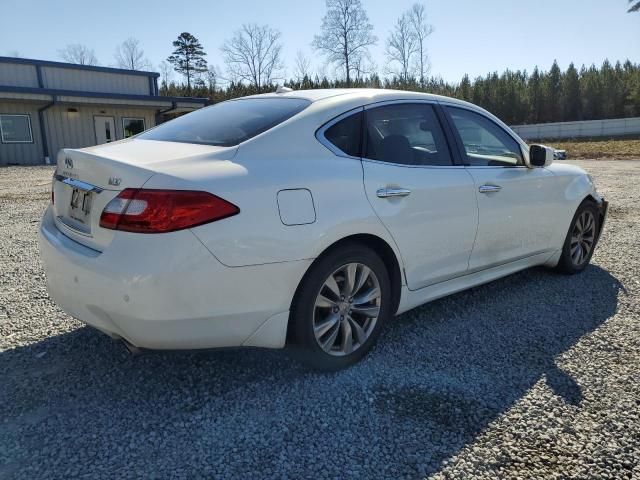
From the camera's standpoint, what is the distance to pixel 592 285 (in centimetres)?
465

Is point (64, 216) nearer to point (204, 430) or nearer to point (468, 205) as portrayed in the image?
point (204, 430)

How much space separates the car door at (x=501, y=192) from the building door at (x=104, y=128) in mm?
22900

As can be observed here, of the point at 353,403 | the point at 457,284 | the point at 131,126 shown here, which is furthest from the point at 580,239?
the point at 131,126

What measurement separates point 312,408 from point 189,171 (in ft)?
4.42

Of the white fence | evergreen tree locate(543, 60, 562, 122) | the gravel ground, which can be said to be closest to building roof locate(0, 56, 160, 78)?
the gravel ground

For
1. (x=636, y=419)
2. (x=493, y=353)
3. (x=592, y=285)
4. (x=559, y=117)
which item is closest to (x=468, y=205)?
(x=493, y=353)

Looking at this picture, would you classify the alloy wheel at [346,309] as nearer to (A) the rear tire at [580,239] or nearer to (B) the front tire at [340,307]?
(B) the front tire at [340,307]

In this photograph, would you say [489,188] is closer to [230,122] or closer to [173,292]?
[230,122]

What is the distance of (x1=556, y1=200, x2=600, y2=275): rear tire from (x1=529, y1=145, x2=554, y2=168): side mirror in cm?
84

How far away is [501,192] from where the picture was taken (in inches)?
151

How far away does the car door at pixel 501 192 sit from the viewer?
3.73 metres

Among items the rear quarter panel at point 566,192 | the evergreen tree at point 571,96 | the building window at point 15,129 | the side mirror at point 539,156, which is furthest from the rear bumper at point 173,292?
the evergreen tree at point 571,96

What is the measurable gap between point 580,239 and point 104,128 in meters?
23.5

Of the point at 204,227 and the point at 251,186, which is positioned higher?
the point at 251,186
